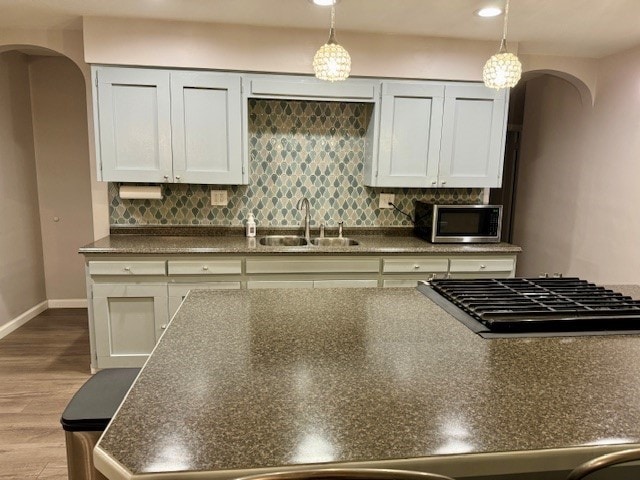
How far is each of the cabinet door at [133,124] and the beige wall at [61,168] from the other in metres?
1.48

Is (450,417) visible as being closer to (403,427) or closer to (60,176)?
(403,427)

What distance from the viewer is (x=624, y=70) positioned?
334cm

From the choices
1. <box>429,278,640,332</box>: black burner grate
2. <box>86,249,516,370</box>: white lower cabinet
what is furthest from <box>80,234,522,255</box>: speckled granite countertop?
<box>429,278,640,332</box>: black burner grate

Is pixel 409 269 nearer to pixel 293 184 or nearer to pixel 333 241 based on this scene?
pixel 333 241

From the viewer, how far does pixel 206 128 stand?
122 inches

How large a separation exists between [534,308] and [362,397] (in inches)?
34.5

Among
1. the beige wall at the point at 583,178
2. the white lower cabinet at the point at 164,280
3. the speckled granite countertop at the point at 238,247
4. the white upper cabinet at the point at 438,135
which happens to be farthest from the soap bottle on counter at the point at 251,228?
the beige wall at the point at 583,178

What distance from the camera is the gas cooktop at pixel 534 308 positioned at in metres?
1.46

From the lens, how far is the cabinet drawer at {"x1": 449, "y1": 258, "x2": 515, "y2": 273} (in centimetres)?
318

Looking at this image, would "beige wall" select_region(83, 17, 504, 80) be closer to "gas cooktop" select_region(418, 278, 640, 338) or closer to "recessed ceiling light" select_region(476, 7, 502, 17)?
"recessed ceiling light" select_region(476, 7, 502, 17)

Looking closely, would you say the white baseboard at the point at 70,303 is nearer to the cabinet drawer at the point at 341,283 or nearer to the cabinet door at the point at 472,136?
the cabinet drawer at the point at 341,283

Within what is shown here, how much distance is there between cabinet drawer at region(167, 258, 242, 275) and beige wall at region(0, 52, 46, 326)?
1.83 m

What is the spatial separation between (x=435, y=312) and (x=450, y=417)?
Result: 28.3 inches

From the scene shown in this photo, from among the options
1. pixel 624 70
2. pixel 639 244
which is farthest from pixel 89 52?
pixel 639 244
